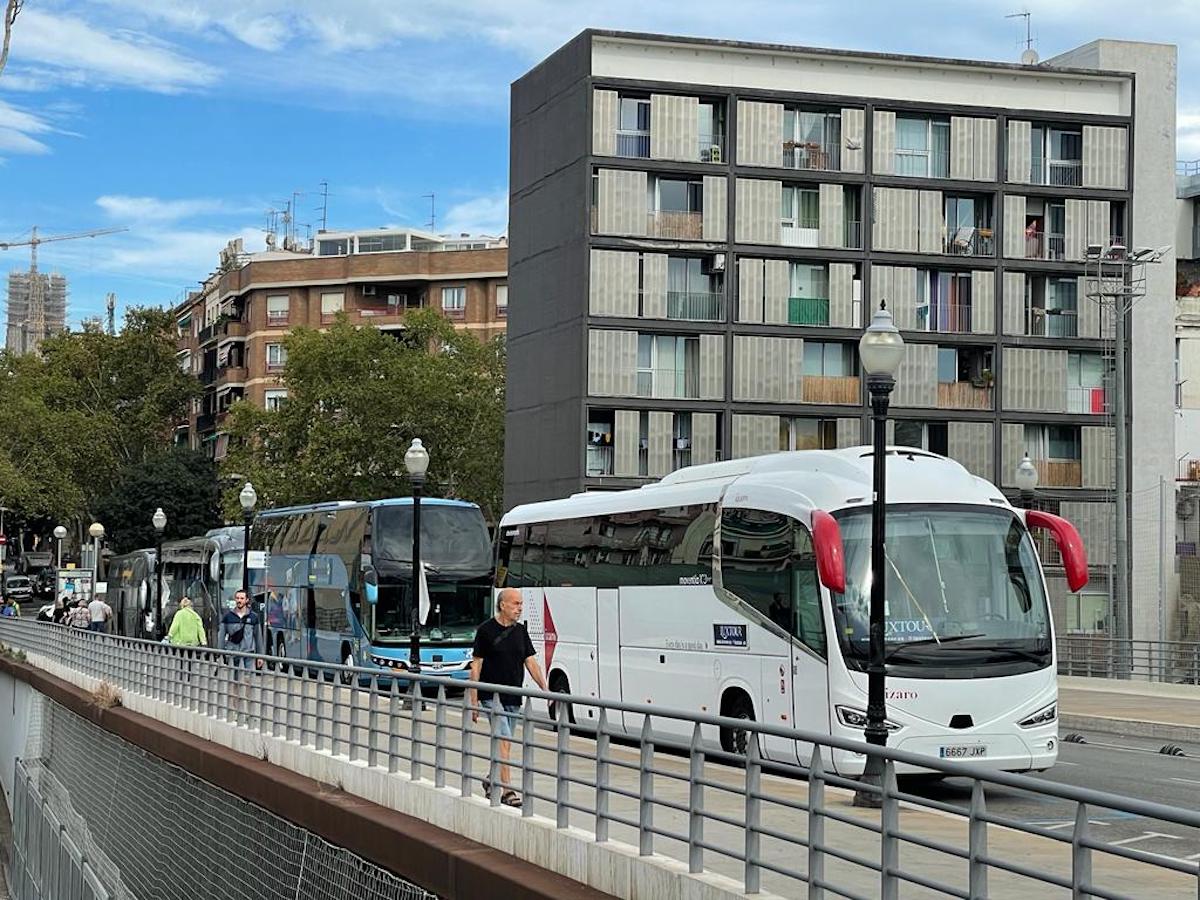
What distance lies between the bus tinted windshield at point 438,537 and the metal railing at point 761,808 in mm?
19074

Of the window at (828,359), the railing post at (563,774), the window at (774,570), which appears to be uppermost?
the window at (828,359)

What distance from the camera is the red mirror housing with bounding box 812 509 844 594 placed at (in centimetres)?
1770

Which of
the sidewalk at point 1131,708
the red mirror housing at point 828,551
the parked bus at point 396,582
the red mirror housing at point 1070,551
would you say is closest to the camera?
the red mirror housing at point 828,551

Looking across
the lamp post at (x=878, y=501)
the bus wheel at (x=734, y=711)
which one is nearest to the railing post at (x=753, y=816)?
the lamp post at (x=878, y=501)

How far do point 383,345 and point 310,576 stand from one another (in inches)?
1580

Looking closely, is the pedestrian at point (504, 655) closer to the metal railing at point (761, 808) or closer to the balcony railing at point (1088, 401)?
the metal railing at point (761, 808)

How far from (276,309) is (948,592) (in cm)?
9108

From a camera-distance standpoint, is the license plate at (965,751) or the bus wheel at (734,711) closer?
the license plate at (965,751)

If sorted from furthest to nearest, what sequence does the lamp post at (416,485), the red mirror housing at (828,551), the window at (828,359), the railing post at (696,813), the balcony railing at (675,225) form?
the window at (828,359) < the balcony railing at (675,225) < the lamp post at (416,485) < the red mirror housing at (828,551) < the railing post at (696,813)

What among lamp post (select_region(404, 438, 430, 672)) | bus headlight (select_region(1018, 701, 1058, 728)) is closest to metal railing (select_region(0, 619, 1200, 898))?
bus headlight (select_region(1018, 701, 1058, 728))

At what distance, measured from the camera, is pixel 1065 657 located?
47.2 meters

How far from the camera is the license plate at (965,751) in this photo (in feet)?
58.5

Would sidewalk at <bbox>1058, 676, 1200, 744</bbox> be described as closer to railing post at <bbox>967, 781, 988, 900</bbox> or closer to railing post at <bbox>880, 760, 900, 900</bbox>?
railing post at <bbox>880, 760, 900, 900</bbox>

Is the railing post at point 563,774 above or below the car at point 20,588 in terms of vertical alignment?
above
